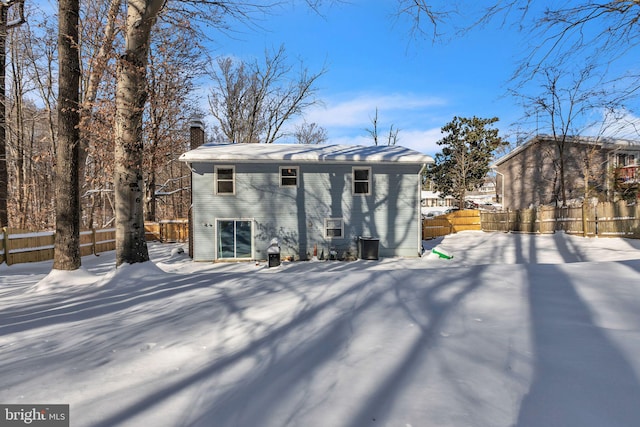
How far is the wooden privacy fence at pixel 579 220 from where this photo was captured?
535 inches

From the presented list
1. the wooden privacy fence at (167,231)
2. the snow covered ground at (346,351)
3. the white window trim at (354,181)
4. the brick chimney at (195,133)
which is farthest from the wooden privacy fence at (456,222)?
the snow covered ground at (346,351)

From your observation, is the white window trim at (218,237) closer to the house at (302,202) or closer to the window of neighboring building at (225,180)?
the house at (302,202)

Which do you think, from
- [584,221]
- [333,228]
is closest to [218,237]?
[333,228]

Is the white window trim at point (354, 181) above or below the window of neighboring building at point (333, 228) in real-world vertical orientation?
above

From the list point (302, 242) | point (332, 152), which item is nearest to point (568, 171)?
point (332, 152)

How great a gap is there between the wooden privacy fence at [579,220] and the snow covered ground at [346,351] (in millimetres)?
A: 12048

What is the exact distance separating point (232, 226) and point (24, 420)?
472 inches

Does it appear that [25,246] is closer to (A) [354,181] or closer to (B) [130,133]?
(B) [130,133]

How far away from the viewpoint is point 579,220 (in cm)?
1602

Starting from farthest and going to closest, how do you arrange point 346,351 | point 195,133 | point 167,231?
point 167,231 < point 195,133 < point 346,351

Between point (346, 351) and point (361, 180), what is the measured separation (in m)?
12.1

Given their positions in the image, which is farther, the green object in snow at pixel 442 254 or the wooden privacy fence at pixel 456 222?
the wooden privacy fence at pixel 456 222

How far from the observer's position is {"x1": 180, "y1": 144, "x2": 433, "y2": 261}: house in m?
13.8

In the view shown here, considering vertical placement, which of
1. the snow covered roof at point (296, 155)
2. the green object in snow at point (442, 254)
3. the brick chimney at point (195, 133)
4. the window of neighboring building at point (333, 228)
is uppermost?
the brick chimney at point (195, 133)
